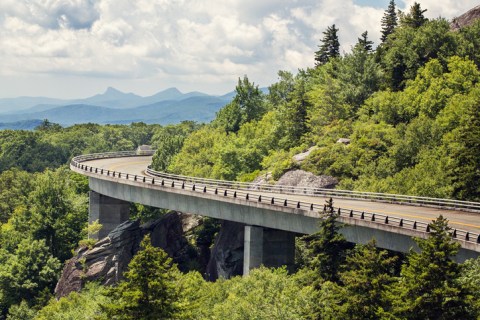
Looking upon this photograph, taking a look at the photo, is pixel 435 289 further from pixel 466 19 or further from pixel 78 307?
pixel 466 19

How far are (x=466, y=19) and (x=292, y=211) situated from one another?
66638mm

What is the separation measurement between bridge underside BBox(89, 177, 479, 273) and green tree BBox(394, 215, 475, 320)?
7.68 metres

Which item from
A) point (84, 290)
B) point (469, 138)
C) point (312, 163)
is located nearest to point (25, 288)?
point (84, 290)

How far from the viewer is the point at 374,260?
41.2 m

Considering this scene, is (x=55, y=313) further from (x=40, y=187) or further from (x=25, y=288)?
(x=40, y=187)

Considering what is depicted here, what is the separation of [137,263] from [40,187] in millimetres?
59850

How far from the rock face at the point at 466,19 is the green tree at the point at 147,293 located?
267ft

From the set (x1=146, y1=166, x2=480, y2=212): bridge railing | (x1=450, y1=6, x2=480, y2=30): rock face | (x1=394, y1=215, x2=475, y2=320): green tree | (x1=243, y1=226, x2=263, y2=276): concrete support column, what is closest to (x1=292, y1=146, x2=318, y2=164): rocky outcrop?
(x1=146, y1=166, x2=480, y2=212): bridge railing

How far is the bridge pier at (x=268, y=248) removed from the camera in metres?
64.2

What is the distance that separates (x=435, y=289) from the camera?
36594 millimetres

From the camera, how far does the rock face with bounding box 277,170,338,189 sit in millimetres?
79125

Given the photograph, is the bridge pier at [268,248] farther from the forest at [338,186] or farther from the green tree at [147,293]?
the green tree at [147,293]

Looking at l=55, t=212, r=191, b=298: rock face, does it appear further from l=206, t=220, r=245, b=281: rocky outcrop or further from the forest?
l=206, t=220, r=245, b=281: rocky outcrop

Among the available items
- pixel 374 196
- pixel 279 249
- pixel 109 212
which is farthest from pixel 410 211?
pixel 109 212
